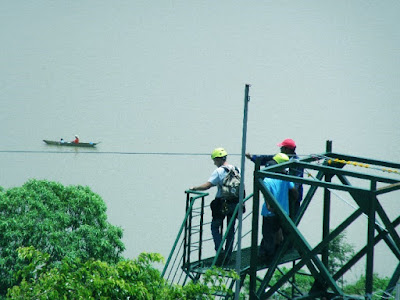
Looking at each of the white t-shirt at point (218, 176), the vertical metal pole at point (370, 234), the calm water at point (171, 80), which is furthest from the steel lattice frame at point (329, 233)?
the calm water at point (171, 80)

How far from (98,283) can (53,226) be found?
11114 millimetres

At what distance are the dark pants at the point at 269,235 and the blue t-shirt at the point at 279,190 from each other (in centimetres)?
16

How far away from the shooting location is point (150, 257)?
9719mm

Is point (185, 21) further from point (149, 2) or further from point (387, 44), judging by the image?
point (387, 44)

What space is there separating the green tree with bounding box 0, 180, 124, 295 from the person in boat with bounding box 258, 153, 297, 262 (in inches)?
372

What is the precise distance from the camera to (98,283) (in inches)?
372

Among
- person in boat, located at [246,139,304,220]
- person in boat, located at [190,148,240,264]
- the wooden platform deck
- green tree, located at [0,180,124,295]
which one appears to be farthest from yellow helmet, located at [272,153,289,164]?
green tree, located at [0,180,124,295]

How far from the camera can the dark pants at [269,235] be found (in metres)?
11.3

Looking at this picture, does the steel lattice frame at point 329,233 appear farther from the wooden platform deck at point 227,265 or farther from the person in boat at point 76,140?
the person in boat at point 76,140

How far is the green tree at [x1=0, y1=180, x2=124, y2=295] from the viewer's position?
20031 mm

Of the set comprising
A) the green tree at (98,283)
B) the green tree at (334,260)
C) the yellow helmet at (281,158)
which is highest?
the yellow helmet at (281,158)

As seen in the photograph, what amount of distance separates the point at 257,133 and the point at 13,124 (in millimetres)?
10302

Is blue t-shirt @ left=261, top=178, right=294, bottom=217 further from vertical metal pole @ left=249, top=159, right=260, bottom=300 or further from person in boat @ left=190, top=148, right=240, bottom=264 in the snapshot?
person in boat @ left=190, top=148, right=240, bottom=264

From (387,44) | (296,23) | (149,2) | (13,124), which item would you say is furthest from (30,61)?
(387,44)
